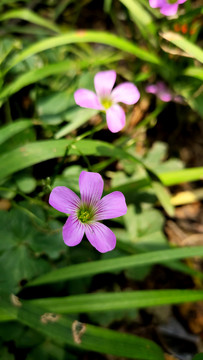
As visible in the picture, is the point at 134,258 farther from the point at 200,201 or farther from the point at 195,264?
the point at 200,201

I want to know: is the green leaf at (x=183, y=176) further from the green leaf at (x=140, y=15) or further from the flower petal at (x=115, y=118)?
the green leaf at (x=140, y=15)

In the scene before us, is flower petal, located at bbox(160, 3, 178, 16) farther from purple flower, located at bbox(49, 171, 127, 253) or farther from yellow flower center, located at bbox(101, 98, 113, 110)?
purple flower, located at bbox(49, 171, 127, 253)

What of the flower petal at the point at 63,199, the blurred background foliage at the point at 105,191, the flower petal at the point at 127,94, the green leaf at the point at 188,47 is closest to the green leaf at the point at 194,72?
the blurred background foliage at the point at 105,191

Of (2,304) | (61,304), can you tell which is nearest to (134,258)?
(61,304)

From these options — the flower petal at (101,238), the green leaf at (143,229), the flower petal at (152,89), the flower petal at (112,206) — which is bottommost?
the green leaf at (143,229)

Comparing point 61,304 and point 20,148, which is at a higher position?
point 20,148
